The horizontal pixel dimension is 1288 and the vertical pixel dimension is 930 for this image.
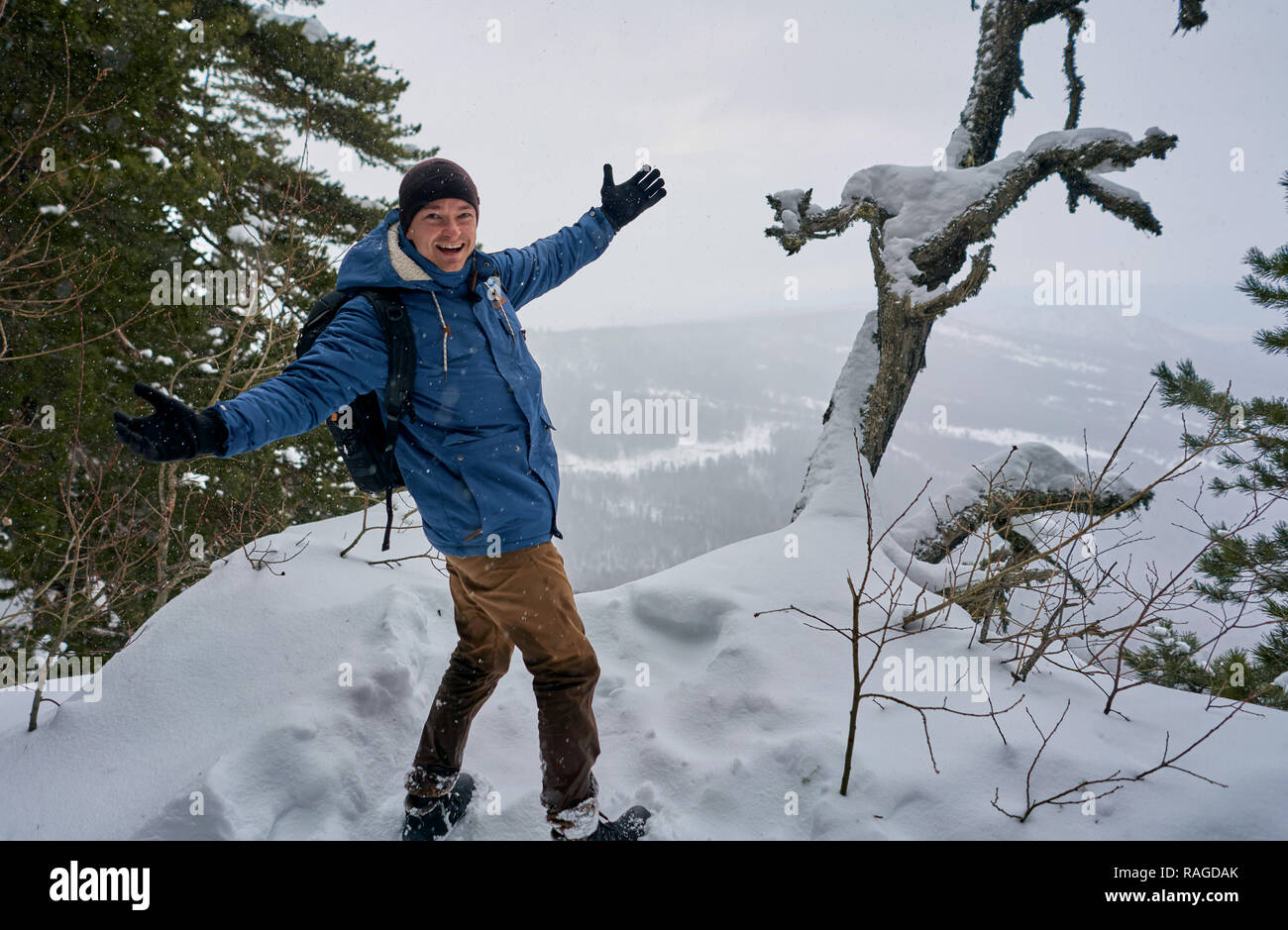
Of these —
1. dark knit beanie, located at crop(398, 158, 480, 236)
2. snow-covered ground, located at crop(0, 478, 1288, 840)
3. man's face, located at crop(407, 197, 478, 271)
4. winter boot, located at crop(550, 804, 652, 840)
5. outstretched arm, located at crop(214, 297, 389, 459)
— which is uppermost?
dark knit beanie, located at crop(398, 158, 480, 236)

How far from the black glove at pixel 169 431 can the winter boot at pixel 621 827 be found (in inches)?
65.0

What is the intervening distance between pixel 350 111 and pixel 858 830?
37.1 ft

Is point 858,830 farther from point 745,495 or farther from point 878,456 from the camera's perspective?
point 745,495

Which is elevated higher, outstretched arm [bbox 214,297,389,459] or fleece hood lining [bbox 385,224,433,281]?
fleece hood lining [bbox 385,224,433,281]

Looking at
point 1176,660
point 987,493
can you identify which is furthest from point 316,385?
point 1176,660

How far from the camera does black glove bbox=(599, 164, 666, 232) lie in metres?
3.03

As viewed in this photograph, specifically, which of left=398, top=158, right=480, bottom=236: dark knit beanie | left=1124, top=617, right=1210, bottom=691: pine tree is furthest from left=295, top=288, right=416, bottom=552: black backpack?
left=1124, top=617, right=1210, bottom=691: pine tree

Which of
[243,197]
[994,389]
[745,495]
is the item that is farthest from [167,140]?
[994,389]

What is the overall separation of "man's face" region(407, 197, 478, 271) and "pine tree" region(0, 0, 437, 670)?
303 centimetres

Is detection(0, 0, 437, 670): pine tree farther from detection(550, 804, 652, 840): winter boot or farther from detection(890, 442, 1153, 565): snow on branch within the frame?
detection(890, 442, 1153, 565): snow on branch

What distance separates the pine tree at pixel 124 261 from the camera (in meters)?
5.59

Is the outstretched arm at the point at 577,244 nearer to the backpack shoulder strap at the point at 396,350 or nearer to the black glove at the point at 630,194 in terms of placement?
the black glove at the point at 630,194

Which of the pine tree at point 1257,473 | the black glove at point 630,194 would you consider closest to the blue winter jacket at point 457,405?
the black glove at point 630,194

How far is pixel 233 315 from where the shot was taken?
9.10 m
